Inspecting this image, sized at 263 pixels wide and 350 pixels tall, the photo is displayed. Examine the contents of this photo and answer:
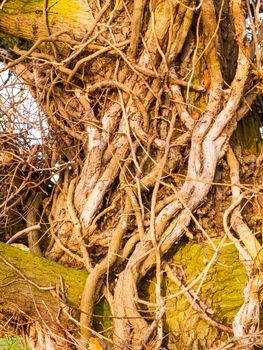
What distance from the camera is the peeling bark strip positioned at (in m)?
3.03

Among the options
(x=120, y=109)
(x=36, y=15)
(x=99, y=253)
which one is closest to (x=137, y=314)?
(x=99, y=253)

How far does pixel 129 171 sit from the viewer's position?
3.29m

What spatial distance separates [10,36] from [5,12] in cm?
23

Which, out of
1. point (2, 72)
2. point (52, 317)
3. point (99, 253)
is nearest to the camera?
point (52, 317)

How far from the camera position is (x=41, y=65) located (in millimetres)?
3541

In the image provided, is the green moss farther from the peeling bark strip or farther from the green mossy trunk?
the green mossy trunk

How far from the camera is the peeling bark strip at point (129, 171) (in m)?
3.03

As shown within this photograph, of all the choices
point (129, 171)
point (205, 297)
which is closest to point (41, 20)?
point (129, 171)

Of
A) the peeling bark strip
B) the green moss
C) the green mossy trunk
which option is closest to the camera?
the peeling bark strip

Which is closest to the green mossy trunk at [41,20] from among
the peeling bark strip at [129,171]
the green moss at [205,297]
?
the peeling bark strip at [129,171]

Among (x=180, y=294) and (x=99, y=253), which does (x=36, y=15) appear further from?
(x=180, y=294)

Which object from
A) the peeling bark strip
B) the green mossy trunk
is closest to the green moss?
the peeling bark strip

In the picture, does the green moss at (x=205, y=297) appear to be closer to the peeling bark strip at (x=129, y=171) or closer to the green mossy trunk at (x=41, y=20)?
the peeling bark strip at (x=129, y=171)

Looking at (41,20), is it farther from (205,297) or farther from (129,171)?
(205,297)
